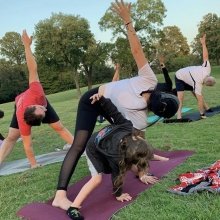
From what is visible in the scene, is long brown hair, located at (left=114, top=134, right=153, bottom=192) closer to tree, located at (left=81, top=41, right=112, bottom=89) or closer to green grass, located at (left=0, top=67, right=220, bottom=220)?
green grass, located at (left=0, top=67, right=220, bottom=220)

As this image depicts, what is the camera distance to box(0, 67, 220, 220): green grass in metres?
3.67

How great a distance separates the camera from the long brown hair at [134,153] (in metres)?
3.76

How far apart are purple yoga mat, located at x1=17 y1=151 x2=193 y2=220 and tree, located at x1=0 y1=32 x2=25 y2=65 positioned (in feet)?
207

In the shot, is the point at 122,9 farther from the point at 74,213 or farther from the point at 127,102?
the point at 74,213

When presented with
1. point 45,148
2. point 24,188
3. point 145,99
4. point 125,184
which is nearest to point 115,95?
point 145,99

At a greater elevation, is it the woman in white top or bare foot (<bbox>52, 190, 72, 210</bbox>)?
the woman in white top

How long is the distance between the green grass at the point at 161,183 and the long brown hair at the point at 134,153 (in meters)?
0.43

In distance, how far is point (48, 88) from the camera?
5244 cm

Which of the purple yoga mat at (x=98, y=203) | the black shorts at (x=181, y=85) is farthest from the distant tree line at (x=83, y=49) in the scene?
the purple yoga mat at (x=98, y=203)

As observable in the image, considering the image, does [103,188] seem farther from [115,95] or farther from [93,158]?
[115,95]

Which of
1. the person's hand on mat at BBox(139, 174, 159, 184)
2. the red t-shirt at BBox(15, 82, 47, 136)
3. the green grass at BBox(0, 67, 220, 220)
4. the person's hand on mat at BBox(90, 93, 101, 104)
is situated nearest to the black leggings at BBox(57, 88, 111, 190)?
the person's hand on mat at BBox(90, 93, 101, 104)

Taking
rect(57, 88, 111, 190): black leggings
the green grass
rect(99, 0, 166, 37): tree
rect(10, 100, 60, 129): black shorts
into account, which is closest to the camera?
the green grass

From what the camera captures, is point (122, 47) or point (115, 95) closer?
point (115, 95)

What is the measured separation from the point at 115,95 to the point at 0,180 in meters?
2.60
